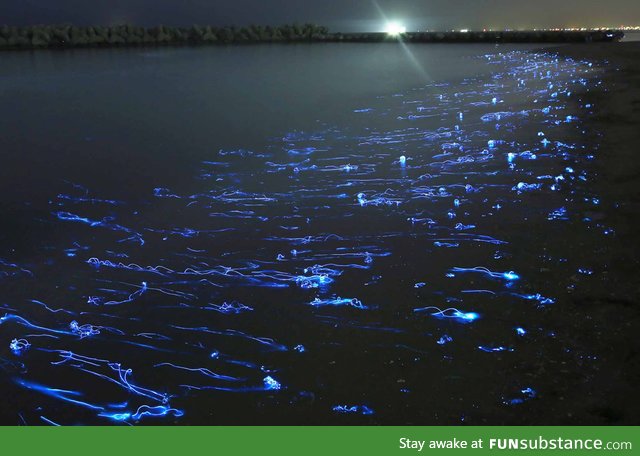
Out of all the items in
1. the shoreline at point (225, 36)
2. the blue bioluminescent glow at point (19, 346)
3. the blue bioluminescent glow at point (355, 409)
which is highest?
the shoreline at point (225, 36)

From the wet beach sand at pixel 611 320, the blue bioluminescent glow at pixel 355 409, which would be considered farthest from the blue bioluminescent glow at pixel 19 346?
the wet beach sand at pixel 611 320

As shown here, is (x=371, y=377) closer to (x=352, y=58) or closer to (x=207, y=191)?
(x=207, y=191)

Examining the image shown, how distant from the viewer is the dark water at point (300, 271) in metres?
1.91

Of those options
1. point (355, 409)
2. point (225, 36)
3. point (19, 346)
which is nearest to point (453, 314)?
point (355, 409)

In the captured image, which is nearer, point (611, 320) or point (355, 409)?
point (355, 409)

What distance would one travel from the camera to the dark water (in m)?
1.91

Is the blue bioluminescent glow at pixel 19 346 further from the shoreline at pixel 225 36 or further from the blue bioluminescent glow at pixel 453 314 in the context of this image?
the shoreline at pixel 225 36

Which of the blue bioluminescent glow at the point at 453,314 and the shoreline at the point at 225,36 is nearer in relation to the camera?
the blue bioluminescent glow at the point at 453,314

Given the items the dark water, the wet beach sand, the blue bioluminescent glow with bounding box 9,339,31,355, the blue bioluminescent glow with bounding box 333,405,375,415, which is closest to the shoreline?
the dark water

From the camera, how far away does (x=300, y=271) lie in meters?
2.86

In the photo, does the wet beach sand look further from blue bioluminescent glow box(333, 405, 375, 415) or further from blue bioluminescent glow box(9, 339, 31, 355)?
blue bioluminescent glow box(9, 339, 31, 355)

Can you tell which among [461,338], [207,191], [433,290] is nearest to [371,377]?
[461,338]

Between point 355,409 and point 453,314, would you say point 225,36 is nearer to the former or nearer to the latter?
point 453,314
